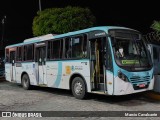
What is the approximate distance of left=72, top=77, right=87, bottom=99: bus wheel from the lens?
35.3ft

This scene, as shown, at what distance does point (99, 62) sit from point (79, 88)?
138cm

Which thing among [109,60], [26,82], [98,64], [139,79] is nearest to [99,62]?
[98,64]

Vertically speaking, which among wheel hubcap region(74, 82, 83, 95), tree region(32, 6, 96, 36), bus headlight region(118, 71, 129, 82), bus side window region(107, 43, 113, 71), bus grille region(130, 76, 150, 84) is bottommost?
wheel hubcap region(74, 82, 83, 95)


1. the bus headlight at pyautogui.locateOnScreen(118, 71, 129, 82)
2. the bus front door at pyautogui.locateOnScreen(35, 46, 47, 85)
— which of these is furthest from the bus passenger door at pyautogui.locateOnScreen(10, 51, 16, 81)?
the bus headlight at pyautogui.locateOnScreen(118, 71, 129, 82)

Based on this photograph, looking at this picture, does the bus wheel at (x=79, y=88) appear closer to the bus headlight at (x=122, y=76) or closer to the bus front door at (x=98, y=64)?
the bus front door at (x=98, y=64)

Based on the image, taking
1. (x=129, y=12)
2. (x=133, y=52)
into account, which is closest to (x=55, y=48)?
(x=133, y=52)

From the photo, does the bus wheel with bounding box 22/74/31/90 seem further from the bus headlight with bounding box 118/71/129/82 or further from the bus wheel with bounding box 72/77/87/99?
the bus headlight with bounding box 118/71/129/82

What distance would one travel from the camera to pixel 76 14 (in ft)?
62.5

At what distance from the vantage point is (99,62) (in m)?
10.3

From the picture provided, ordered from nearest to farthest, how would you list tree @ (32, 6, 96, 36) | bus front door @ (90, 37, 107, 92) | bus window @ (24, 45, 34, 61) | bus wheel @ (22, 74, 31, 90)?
bus front door @ (90, 37, 107, 92), bus window @ (24, 45, 34, 61), bus wheel @ (22, 74, 31, 90), tree @ (32, 6, 96, 36)

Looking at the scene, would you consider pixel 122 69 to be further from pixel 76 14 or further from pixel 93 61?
pixel 76 14

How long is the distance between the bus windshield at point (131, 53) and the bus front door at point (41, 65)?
4580 millimetres

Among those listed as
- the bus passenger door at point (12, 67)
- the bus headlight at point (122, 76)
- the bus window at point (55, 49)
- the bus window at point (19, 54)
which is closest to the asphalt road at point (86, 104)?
the bus headlight at point (122, 76)

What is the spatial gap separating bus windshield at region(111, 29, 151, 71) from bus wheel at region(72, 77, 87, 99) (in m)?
1.86
